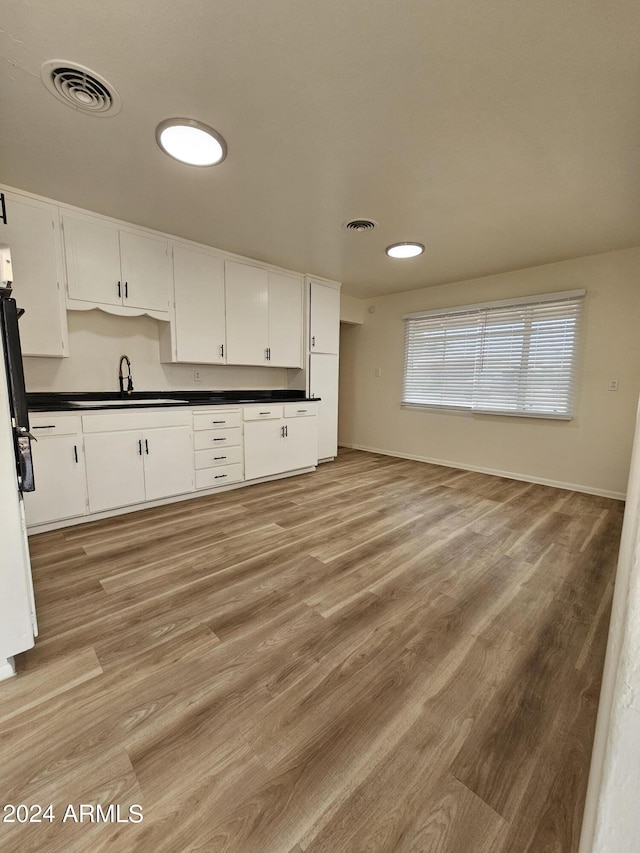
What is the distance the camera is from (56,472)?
2549mm

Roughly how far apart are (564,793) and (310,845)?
2.34 ft

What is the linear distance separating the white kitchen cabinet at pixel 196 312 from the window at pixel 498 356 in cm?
265

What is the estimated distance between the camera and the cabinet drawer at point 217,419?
10.8 feet

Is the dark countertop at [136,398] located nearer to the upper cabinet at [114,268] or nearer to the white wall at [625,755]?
the upper cabinet at [114,268]

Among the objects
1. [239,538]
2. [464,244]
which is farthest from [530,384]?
[239,538]

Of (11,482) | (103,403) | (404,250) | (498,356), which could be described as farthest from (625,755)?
(498,356)

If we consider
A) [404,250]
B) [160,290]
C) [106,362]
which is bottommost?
[106,362]

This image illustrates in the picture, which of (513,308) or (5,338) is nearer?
(5,338)

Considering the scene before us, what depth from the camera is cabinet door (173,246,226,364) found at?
3.32 meters

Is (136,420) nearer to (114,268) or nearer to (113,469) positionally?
(113,469)

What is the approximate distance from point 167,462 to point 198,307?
60.2 inches

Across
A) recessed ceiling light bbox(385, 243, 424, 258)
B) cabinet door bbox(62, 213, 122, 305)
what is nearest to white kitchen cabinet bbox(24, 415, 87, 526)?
cabinet door bbox(62, 213, 122, 305)

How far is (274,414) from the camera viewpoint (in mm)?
3865

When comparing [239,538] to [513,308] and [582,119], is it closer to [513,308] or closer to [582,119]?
[582,119]
